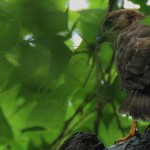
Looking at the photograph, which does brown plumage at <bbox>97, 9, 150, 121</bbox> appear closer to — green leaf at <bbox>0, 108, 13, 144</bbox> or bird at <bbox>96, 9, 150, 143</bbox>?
bird at <bbox>96, 9, 150, 143</bbox>

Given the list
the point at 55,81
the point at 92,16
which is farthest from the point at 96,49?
the point at 55,81

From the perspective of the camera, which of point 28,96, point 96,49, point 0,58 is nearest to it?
point 0,58

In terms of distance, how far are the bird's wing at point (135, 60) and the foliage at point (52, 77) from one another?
0.30 meters

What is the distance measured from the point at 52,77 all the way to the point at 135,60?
72 cm

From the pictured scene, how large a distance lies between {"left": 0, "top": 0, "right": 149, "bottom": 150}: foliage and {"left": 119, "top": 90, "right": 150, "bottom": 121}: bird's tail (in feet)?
2.10

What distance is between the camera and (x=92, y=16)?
5.17m

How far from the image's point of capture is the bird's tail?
4203mm

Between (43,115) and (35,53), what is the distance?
2.53 feet

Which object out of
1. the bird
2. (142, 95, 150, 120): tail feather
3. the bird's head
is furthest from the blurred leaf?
the bird's head

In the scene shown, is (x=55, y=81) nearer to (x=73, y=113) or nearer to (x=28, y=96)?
(x=28, y=96)

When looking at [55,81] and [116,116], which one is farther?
[116,116]

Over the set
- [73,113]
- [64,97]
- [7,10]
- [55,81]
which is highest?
[7,10]

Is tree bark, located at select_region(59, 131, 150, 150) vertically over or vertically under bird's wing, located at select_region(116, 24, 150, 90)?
under

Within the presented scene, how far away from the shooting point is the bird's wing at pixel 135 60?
4457 millimetres
